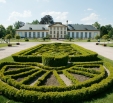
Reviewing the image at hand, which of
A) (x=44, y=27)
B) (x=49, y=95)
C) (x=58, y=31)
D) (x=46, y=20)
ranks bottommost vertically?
(x=49, y=95)

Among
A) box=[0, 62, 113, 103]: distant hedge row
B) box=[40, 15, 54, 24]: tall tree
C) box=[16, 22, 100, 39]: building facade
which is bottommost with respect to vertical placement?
box=[0, 62, 113, 103]: distant hedge row

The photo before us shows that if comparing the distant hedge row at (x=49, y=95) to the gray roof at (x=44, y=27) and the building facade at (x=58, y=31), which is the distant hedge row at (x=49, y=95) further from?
the gray roof at (x=44, y=27)

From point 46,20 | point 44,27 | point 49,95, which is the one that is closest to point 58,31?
point 44,27

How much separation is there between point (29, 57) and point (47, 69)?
3.55 meters

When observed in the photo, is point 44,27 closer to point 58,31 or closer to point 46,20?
point 58,31

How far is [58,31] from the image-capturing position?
73.7 m

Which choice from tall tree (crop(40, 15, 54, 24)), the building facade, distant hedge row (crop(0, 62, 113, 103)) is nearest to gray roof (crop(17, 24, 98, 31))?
the building facade

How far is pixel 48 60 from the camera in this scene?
11773mm

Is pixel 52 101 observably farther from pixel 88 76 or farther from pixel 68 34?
pixel 68 34

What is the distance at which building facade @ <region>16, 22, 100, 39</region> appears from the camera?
73.2 meters

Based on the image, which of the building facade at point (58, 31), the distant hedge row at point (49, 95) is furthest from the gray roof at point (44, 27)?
the distant hedge row at point (49, 95)

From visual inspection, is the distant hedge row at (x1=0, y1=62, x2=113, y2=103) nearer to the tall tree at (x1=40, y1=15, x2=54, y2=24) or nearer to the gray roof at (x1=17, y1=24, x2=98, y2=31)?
the gray roof at (x1=17, y1=24, x2=98, y2=31)

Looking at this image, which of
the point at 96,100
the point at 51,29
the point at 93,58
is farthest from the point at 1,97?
the point at 51,29

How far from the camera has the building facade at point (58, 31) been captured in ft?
240
